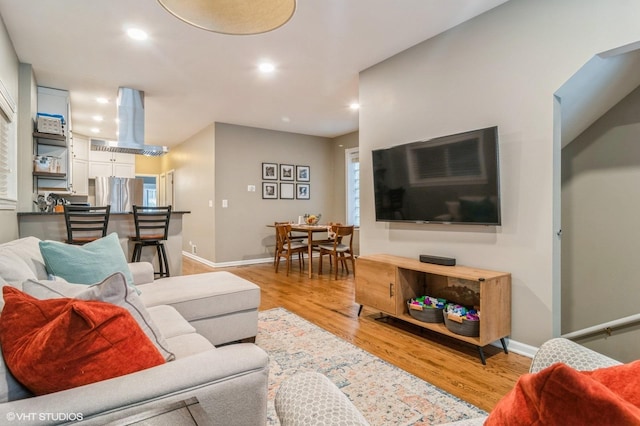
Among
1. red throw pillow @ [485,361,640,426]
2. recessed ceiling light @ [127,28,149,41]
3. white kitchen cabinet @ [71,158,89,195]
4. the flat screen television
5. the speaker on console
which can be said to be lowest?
the speaker on console

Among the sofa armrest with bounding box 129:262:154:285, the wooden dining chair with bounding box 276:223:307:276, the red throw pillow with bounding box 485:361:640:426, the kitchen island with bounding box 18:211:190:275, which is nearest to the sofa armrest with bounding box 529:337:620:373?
the red throw pillow with bounding box 485:361:640:426

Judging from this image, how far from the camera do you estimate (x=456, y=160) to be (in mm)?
2611

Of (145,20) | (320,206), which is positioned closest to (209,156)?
(320,206)

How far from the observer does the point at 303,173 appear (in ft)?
22.3

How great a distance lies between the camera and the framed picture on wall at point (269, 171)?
6309 millimetres

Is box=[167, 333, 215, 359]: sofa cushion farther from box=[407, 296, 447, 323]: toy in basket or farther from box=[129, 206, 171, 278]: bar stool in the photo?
box=[129, 206, 171, 278]: bar stool

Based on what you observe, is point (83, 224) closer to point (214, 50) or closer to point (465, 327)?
point (214, 50)

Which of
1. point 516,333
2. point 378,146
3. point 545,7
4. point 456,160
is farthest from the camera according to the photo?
point 378,146

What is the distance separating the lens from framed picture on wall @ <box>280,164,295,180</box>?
257 inches

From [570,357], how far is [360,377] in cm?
132

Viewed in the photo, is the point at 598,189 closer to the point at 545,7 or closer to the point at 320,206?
the point at 545,7

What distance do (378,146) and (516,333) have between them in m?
2.06

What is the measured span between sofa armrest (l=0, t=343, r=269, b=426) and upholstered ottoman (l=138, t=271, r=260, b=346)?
4.31ft

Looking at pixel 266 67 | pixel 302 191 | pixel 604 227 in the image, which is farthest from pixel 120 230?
pixel 604 227
